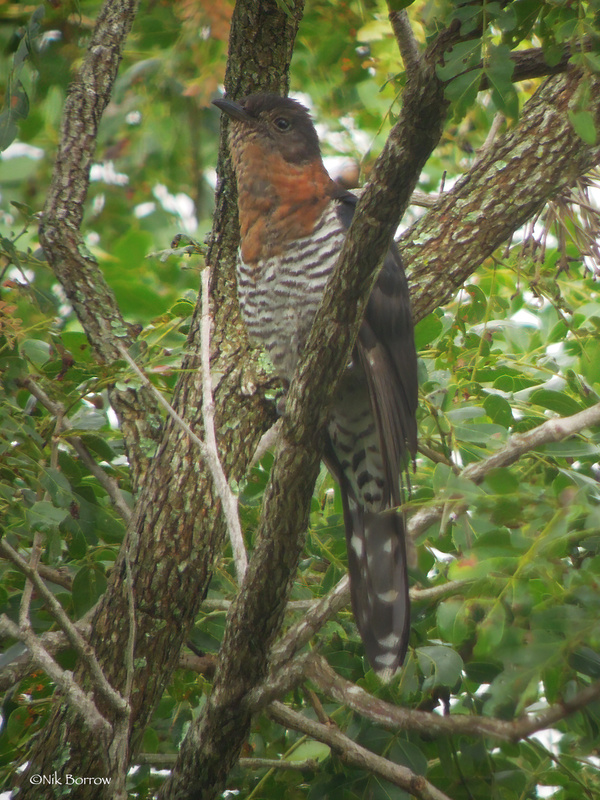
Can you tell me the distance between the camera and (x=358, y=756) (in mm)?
1904

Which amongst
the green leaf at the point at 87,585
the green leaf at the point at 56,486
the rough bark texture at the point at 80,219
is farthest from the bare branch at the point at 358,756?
the rough bark texture at the point at 80,219

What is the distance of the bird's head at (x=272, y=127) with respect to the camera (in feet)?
9.95

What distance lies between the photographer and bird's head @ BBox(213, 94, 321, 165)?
303cm

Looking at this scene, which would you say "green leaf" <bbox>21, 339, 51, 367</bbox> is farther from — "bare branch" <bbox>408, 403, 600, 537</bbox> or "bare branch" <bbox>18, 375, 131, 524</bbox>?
"bare branch" <bbox>408, 403, 600, 537</bbox>

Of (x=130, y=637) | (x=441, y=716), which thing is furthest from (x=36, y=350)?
(x=441, y=716)

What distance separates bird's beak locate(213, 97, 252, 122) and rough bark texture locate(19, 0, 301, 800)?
0.18 m

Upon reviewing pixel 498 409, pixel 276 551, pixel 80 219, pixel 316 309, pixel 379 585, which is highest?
pixel 80 219

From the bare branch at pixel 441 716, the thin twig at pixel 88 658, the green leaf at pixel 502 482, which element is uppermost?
the green leaf at pixel 502 482

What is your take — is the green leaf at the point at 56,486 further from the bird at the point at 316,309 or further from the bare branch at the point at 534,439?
the bare branch at the point at 534,439

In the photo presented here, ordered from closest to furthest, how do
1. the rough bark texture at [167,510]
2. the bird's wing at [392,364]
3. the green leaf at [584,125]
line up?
1. the green leaf at [584,125]
2. the rough bark texture at [167,510]
3. the bird's wing at [392,364]

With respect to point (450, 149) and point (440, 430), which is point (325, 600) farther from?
point (450, 149)

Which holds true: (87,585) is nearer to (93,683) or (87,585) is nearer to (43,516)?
(43,516)

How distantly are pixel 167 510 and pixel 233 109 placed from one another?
1.56 m

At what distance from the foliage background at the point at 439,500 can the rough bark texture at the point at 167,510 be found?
0.36 ft
